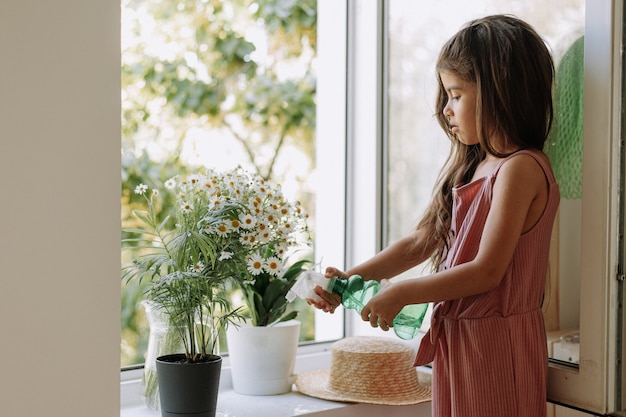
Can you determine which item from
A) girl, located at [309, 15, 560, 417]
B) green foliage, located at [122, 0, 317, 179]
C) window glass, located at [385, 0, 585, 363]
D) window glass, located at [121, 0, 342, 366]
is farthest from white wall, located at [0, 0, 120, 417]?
green foliage, located at [122, 0, 317, 179]

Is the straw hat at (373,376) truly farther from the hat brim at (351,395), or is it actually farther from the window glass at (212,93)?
the window glass at (212,93)

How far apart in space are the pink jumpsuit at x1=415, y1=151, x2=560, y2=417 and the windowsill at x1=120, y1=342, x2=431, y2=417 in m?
0.32

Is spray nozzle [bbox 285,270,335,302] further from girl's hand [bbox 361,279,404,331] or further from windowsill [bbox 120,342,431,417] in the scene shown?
windowsill [bbox 120,342,431,417]

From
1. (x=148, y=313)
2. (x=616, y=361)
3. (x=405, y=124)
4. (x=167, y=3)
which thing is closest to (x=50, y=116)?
(x=148, y=313)

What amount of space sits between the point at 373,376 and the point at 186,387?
45cm

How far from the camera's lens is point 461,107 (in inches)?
53.7

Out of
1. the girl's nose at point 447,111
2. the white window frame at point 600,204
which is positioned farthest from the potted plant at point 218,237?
the white window frame at point 600,204

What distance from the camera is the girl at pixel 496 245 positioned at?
49.5 inches

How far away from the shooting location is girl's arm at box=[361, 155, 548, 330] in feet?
4.06

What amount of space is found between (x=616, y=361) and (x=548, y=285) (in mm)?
193

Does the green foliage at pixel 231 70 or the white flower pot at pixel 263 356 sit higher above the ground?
the green foliage at pixel 231 70

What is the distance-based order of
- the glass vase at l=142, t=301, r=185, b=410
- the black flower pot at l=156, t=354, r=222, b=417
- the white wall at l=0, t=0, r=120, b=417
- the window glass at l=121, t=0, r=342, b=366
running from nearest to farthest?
1. the white wall at l=0, t=0, r=120, b=417
2. the black flower pot at l=156, t=354, r=222, b=417
3. the glass vase at l=142, t=301, r=185, b=410
4. the window glass at l=121, t=0, r=342, b=366

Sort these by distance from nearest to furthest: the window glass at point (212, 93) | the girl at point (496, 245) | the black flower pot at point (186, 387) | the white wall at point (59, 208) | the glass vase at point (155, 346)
Answer: the white wall at point (59, 208)
the girl at point (496, 245)
the black flower pot at point (186, 387)
the glass vase at point (155, 346)
the window glass at point (212, 93)

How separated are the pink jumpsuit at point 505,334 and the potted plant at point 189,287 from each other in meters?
0.47
